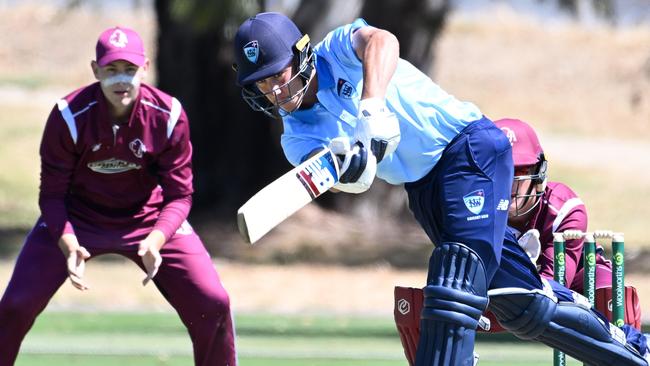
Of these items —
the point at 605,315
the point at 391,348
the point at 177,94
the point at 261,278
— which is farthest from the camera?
the point at 177,94

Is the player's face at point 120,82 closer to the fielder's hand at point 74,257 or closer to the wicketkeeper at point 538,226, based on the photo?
the fielder's hand at point 74,257

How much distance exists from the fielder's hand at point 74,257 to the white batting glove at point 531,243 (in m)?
2.16

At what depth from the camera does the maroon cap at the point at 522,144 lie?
756 centimetres

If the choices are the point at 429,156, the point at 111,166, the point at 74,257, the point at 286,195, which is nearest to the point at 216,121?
the point at 111,166

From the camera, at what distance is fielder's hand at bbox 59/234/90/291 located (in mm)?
7734

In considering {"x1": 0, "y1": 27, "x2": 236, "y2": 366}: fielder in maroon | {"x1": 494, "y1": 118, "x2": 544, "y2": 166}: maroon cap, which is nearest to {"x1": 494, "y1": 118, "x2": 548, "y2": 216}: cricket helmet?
{"x1": 494, "y1": 118, "x2": 544, "y2": 166}: maroon cap

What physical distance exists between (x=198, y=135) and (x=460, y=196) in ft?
47.1

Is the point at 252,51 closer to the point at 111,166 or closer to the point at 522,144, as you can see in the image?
the point at 522,144

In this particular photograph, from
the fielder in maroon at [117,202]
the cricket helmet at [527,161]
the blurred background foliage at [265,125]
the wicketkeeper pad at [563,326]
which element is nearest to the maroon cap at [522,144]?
the cricket helmet at [527,161]

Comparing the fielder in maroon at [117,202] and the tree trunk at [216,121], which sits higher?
the tree trunk at [216,121]

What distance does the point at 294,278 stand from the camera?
1811 centimetres

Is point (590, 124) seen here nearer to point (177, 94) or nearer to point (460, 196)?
point (177, 94)

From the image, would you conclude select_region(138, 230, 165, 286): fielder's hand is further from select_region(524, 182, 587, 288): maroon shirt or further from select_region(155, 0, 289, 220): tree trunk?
select_region(155, 0, 289, 220): tree trunk

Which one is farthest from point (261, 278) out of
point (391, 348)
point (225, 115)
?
point (391, 348)
